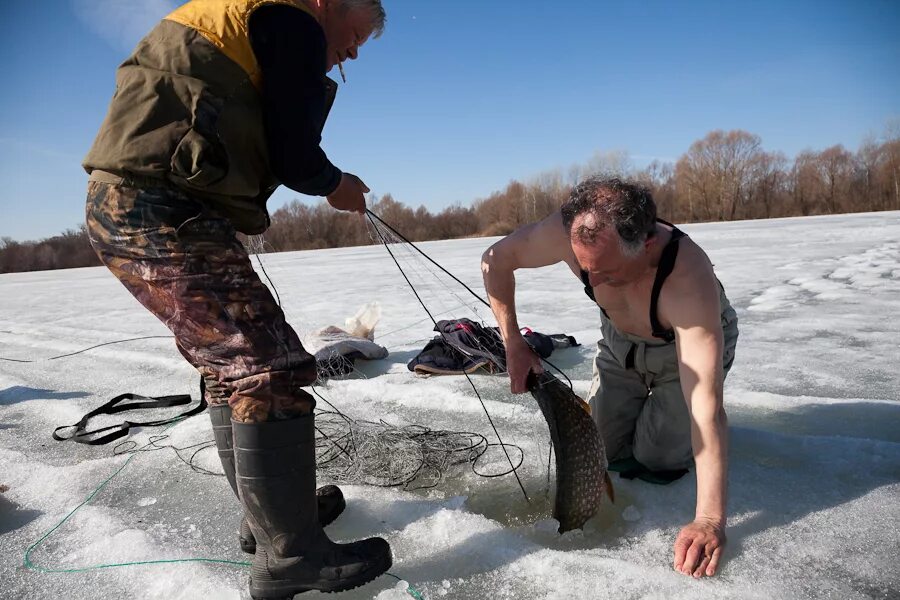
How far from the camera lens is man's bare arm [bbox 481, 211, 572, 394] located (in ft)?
6.88

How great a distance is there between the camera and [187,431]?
2.83 m

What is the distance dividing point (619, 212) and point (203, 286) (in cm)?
113

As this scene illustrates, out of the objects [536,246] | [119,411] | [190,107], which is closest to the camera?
[190,107]

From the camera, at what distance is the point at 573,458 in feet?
5.74

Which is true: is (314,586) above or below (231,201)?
below

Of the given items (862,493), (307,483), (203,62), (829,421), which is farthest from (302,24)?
(829,421)

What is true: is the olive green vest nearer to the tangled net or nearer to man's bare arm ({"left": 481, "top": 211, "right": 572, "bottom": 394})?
man's bare arm ({"left": 481, "top": 211, "right": 572, "bottom": 394})

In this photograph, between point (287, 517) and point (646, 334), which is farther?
point (646, 334)

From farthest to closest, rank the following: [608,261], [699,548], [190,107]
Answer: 1. [608,261]
2. [699,548]
3. [190,107]

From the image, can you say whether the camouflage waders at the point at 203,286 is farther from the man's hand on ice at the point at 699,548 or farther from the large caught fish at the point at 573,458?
the man's hand on ice at the point at 699,548

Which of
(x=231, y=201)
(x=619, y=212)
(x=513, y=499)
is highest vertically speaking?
(x=231, y=201)

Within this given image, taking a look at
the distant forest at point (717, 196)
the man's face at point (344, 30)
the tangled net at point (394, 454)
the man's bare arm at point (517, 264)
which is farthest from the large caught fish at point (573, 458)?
the distant forest at point (717, 196)

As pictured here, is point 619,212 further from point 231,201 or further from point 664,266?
point 231,201

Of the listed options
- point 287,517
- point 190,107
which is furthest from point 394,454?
point 190,107
